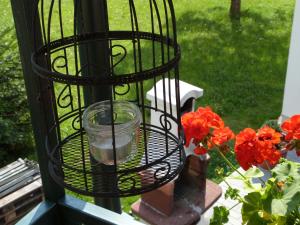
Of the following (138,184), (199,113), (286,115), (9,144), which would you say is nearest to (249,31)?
(286,115)

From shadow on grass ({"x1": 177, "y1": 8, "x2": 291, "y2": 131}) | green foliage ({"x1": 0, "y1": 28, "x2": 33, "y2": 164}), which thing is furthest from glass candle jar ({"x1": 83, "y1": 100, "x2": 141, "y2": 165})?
shadow on grass ({"x1": 177, "y1": 8, "x2": 291, "y2": 131})

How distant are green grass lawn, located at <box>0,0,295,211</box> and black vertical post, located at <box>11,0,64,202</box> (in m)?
2.02

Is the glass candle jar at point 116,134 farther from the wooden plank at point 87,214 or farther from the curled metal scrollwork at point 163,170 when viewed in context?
the wooden plank at point 87,214

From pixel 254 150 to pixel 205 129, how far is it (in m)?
0.15

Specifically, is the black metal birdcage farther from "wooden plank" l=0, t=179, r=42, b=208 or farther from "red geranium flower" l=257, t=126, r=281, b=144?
"wooden plank" l=0, t=179, r=42, b=208

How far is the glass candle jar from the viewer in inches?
41.9

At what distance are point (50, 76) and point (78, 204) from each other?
65 centimetres

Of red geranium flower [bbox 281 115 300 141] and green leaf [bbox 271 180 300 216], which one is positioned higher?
red geranium flower [bbox 281 115 300 141]

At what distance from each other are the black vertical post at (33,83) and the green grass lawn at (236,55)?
2.02m

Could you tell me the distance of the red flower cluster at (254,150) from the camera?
1330 mm

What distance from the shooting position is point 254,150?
4.36 feet

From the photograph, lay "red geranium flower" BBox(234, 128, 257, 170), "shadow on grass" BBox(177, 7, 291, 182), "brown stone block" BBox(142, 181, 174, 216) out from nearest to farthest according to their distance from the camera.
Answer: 1. "red geranium flower" BBox(234, 128, 257, 170)
2. "brown stone block" BBox(142, 181, 174, 216)
3. "shadow on grass" BBox(177, 7, 291, 182)

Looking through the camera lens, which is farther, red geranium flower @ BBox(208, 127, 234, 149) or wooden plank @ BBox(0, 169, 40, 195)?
wooden plank @ BBox(0, 169, 40, 195)

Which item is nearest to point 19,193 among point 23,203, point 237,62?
point 23,203
